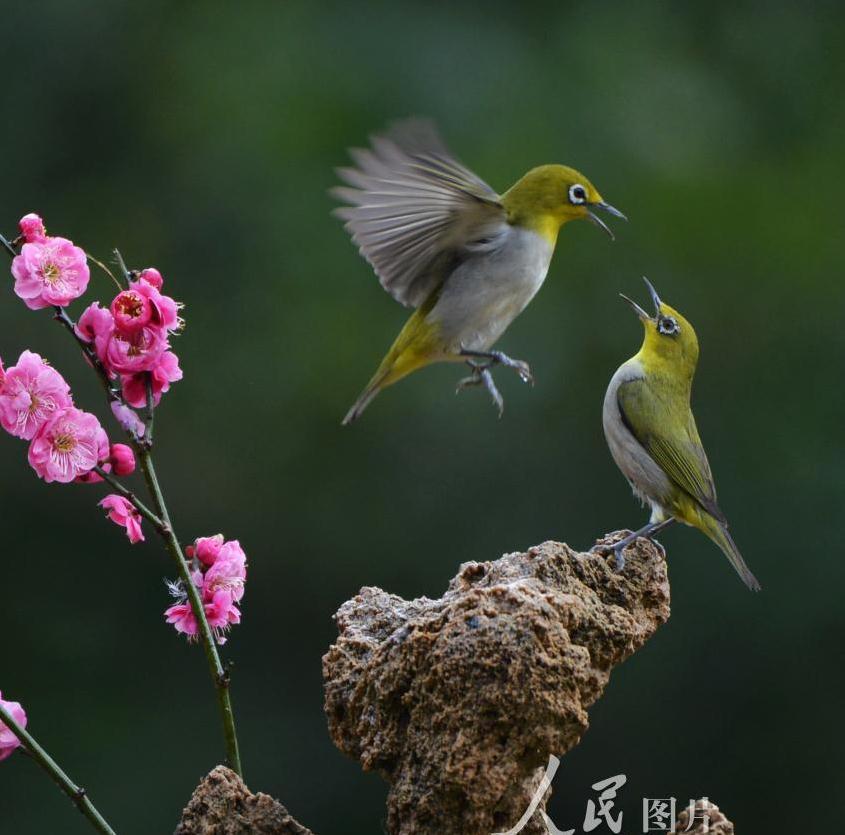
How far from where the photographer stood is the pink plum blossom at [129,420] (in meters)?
2.13

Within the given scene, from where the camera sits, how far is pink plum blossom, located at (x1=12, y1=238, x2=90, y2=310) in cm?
216

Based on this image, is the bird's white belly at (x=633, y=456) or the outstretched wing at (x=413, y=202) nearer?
the bird's white belly at (x=633, y=456)

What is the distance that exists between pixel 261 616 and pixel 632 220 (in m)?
2.42

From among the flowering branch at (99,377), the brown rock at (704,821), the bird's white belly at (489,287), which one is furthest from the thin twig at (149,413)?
the bird's white belly at (489,287)

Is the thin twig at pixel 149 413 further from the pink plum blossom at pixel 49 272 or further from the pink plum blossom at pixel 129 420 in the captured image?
the pink plum blossom at pixel 49 272

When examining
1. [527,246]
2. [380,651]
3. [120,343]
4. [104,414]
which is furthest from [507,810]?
[104,414]

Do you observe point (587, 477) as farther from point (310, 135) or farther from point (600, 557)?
point (600, 557)

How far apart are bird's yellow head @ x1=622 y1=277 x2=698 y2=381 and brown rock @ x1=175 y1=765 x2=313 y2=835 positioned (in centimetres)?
128

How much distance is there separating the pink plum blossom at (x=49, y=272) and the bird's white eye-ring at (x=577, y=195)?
4.07 ft

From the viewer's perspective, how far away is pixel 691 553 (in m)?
5.99

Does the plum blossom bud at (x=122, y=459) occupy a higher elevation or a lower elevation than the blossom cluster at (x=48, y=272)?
lower

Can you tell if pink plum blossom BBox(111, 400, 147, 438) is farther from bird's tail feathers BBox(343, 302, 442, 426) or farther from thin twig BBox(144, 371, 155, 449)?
bird's tail feathers BBox(343, 302, 442, 426)

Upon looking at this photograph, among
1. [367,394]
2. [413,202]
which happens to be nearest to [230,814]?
[367,394]

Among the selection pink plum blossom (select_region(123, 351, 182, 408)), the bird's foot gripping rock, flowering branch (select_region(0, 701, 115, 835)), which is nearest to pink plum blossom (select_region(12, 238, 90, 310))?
pink plum blossom (select_region(123, 351, 182, 408))
